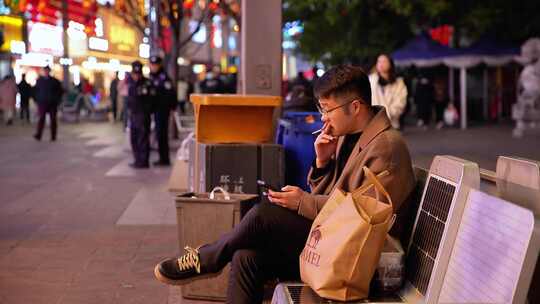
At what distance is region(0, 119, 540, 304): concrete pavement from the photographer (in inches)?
250

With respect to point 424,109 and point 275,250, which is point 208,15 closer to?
point 424,109

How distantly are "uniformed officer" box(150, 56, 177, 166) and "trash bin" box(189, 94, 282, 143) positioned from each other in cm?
759

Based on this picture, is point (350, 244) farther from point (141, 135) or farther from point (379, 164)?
point (141, 135)

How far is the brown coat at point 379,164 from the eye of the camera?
4.24 metres

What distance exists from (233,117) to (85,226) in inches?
90.9

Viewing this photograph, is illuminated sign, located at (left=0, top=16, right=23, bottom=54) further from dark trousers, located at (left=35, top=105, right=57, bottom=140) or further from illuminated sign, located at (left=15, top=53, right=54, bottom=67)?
dark trousers, located at (left=35, top=105, right=57, bottom=140)

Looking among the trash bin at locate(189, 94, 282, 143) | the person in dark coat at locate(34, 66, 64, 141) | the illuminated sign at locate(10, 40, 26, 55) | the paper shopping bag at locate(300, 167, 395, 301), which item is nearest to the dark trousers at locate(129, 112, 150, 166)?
the trash bin at locate(189, 94, 282, 143)

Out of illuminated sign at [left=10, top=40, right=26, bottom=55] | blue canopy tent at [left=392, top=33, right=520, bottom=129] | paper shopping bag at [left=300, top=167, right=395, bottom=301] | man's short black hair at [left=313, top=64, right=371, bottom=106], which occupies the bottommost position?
paper shopping bag at [left=300, top=167, right=395, bottom=301]

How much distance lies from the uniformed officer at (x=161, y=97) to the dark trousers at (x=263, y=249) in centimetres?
1084

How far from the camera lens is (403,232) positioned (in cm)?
458

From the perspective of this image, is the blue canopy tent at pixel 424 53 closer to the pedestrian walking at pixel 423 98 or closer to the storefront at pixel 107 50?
the pedestrian walking at pixel 423 98

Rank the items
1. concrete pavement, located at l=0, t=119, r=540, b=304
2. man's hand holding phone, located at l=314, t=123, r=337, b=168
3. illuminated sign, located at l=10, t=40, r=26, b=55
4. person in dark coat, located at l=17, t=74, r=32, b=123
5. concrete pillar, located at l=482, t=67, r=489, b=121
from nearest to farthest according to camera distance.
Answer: man's hand holding phone, located at l=314, t=123, r=337, b=168 → concrete pavement, located at l=0, t=119, r=540, b=304 → concrete pillar, located at l=482, t=67, r=489, b=121 → person in dark coat, located at l=17, t=74, r=32, b=123 → illuminated sign, located at l=10, t=40, r=26, b=55

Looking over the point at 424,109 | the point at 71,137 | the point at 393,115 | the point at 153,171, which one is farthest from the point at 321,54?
the point at 393,115

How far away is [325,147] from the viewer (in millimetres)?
4867
